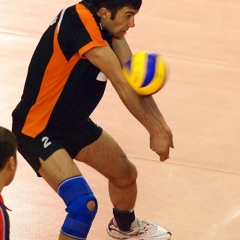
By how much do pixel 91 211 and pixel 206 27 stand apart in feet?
14.1

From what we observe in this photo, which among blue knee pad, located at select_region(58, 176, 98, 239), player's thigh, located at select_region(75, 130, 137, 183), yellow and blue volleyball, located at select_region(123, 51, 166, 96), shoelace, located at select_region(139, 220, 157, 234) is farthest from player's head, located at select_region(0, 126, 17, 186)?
shoelace, located at select_region(139, 220, 157, 234)

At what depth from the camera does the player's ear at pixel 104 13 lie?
10.5 ft

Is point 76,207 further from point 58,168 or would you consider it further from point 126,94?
point 126,94

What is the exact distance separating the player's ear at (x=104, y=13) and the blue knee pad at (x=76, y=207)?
808 mm

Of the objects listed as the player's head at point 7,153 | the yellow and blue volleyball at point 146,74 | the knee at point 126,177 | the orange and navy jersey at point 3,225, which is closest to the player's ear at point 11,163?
the player's head at point 7,153

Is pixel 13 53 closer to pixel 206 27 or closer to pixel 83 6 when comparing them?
pixel 206 27

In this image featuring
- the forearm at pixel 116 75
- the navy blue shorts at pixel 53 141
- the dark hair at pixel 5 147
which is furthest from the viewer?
the navy blue shorts at pixel 53 141

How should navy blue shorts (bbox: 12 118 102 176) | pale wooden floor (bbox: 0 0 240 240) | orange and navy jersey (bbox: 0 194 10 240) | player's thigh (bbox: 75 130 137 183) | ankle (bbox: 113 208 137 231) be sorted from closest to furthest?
orange and navy jersey (bbox: 0 194 10 240) → navy blue shorts (bbox: 12 118 102 176) → player's thigh (bbox: 75 130 137 183) → ankle (bbox: 113 208 137 231) → pale wooden floor (bbox: 0 0 240 240)

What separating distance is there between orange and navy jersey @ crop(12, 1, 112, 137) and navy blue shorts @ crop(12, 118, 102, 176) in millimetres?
36

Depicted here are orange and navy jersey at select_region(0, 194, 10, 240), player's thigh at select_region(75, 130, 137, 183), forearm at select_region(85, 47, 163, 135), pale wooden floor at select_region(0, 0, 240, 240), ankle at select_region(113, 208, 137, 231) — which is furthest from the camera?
pale wooden floor at select_region(0, 0, 240, 240)

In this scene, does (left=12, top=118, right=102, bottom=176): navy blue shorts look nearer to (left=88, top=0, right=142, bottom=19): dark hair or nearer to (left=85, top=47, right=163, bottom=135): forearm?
(left=85, top=47, right=163, bottom=135): forearm

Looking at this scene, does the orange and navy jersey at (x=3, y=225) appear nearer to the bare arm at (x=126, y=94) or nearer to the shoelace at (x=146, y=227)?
the bare arm at (x=126, y=94)

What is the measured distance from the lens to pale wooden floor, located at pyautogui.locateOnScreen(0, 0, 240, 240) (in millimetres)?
4105

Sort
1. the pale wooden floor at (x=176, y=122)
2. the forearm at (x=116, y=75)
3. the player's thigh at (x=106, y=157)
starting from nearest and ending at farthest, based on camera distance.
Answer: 1. the forearm at (x=116, y=75)
2. the player's thigh at (x=106, y=157)
3. the pale wooden floor at (x=176, y=122)
